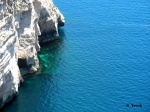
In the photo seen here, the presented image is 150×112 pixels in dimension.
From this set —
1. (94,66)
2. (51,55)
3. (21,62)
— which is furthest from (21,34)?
(94,66)

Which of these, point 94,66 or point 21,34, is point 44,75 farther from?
point 94,66

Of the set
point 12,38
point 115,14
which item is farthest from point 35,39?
point 115,14

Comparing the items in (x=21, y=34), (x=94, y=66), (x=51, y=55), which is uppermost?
(x=21, y=34)

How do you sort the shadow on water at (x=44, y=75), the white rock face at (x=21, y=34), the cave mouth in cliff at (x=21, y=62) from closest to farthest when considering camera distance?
the white rock face at (x=21, y=34)
the shadow on water at (x=44, y=75)
the cave mouth in cliff at (x=21, y=62)

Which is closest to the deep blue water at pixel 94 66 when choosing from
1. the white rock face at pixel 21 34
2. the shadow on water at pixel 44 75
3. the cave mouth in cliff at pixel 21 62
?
the shadow on water at pixel 44 75

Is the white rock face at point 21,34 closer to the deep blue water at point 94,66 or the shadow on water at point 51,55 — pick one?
the shadow on water at point 51,55

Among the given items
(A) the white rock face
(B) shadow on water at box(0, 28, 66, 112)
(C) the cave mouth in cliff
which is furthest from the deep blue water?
(C) the cave mouth in cliff
